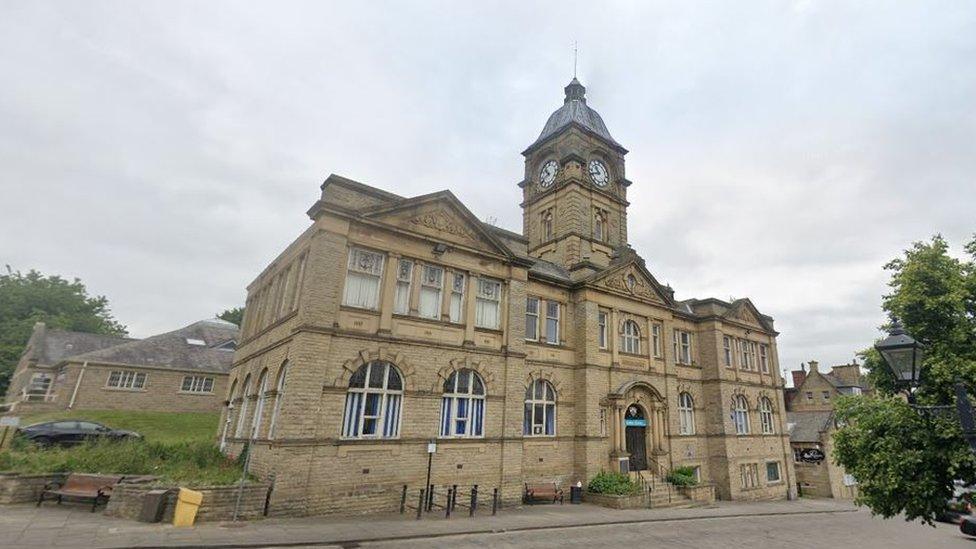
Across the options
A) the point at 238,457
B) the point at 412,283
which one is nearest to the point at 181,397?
the point at 238,457

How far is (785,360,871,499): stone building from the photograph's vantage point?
33.5m

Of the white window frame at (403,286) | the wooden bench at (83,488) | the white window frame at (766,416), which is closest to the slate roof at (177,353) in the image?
the wooden bench at (83,488)

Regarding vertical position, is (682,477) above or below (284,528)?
above

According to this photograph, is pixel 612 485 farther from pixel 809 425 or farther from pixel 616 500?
pixel 809 425

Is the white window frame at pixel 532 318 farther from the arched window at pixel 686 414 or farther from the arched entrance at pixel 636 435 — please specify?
the arched window at pixel 686 414

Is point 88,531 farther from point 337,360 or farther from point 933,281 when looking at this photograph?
point 933,281

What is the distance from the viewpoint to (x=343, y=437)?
1495 centimetres

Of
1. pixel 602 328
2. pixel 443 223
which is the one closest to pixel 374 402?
pixel 443 223

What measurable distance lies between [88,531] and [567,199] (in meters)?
25.9

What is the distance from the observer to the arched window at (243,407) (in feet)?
62.2

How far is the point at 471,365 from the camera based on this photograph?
59.5 feet

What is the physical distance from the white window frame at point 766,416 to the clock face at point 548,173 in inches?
789

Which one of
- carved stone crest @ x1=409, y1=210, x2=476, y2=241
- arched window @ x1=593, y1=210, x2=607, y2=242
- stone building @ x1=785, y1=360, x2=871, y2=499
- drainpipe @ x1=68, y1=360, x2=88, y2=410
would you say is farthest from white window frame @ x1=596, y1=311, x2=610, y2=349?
drainpipe @ x1=68, y1=360, x2=88, y2=410

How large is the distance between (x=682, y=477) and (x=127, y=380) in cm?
3430
